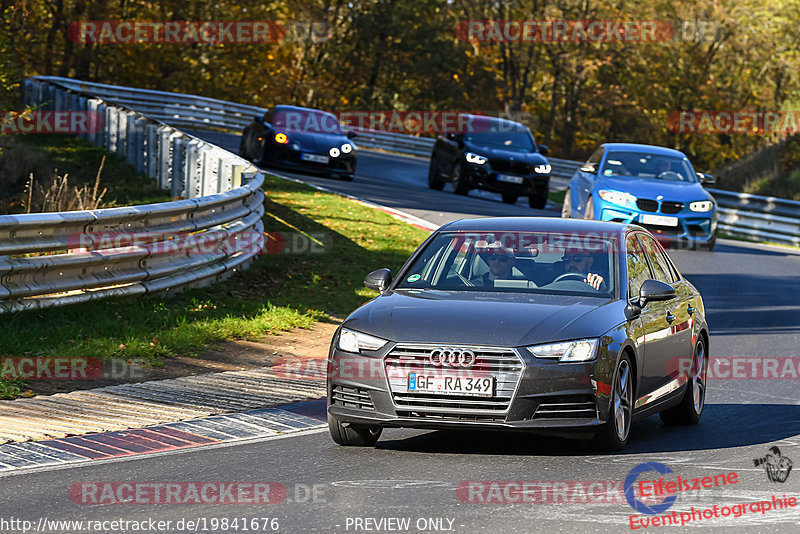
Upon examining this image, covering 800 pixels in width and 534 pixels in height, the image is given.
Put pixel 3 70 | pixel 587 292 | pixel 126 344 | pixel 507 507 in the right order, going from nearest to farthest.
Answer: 1. pixel 507 507
2. pixel 587 292
3. pixel 126 344
4. pixel 3 70

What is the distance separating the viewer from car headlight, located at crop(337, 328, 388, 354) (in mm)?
7718

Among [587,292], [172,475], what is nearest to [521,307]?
[587,292]

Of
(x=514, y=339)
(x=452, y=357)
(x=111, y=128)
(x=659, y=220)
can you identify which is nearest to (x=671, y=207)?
(x=659, y=220)

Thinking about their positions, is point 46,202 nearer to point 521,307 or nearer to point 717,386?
point 717,386

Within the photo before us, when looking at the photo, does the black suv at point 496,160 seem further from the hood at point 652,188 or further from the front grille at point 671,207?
the front grille at point 671,207

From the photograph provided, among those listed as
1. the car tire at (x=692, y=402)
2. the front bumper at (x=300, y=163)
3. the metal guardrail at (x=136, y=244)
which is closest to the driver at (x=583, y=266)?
the car tire at (x=692, y=402)

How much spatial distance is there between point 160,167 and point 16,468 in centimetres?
1600

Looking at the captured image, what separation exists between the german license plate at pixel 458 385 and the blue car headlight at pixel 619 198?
1400cm

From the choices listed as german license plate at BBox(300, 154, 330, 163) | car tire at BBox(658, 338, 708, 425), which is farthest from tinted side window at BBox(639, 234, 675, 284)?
german license plate at BBox(300, 154, 330, 163)

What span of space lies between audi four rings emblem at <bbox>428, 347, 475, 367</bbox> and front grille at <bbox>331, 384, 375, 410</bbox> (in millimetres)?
497

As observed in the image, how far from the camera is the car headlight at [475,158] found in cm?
2866

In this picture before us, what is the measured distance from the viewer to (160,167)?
22.9 metres

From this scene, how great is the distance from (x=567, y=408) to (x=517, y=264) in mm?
1467

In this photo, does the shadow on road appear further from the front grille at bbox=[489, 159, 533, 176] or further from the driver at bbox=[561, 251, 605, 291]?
the front grille at bbox=[489, 159, 533, 176]
